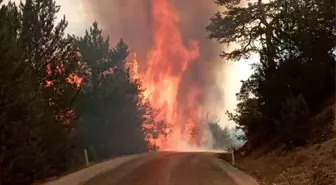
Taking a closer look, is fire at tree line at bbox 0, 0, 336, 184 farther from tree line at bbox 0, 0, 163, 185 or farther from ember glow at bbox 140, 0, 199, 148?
ember glow at bbox 140, 0, 199, 148

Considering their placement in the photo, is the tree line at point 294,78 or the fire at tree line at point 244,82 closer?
the tree line at point 294,78

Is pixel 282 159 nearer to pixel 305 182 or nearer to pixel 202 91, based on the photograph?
pixel 305 182

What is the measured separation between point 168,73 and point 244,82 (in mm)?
59618

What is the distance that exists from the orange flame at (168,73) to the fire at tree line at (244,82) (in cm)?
4454

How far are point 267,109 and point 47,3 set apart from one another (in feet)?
64.5

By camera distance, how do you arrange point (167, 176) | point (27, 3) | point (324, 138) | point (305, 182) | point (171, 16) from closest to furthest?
point (305, 182), point (167, 176), point (324, 138), point (27, 3), point (171, 16)

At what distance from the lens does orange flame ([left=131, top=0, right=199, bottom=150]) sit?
283ft

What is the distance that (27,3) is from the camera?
33.2 metres

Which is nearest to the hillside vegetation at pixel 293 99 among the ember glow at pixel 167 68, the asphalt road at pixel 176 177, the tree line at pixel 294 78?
the tree line at pixel 294 78

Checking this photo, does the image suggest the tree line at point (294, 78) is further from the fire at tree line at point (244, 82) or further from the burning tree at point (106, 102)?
the burning tree at point (106, 102)

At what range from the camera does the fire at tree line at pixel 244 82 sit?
2262cm

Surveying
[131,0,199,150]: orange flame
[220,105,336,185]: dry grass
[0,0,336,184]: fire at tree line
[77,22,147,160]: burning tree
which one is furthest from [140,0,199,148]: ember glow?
[220,105,336,185]: dry grass

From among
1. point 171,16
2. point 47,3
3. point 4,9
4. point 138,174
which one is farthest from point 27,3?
point 171,16

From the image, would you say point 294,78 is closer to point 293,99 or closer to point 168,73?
point 293,99
